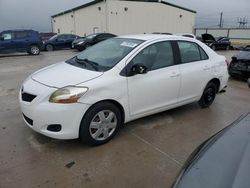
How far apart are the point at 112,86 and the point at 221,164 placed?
1.94m

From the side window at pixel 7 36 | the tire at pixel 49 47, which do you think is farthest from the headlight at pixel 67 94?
the tire at pixel 49 47

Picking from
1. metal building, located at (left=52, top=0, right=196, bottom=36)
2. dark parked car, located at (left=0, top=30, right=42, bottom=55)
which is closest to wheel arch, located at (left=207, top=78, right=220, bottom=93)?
dark parked car, located at (left=0, top=30, right=42, bottom=55)

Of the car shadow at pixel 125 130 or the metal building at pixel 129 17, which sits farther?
the metal building at pixel 129 17

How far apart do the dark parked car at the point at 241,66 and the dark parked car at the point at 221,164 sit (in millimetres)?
6447

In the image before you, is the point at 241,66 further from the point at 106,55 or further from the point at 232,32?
the point at 232,32

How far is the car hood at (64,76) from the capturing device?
3160 millimetres

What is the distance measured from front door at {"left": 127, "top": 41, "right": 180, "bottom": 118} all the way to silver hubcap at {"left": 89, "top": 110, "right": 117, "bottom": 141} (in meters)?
0.35

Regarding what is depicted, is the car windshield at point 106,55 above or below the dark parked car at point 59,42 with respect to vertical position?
above

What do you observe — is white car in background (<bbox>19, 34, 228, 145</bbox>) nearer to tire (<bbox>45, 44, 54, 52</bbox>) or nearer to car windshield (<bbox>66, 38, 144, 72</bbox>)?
car windshield (<bbox>66, 38, 144, 72</bbox>)

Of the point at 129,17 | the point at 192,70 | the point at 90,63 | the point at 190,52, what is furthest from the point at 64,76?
the point at 129,17

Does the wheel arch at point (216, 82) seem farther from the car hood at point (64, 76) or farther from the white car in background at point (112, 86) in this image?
the car hood at point (64, 76)

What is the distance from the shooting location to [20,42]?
599 inches

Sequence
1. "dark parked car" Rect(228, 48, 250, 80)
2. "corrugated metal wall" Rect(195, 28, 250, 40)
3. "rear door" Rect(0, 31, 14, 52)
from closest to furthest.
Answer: "dark parked car" Rect(228, 48, 250, 80) → "rear door" Rect(0, 31, 14, 52) → "corrugated metal wall" Rect(195, 28, 250, 40)

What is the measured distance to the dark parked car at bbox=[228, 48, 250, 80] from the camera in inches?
304
